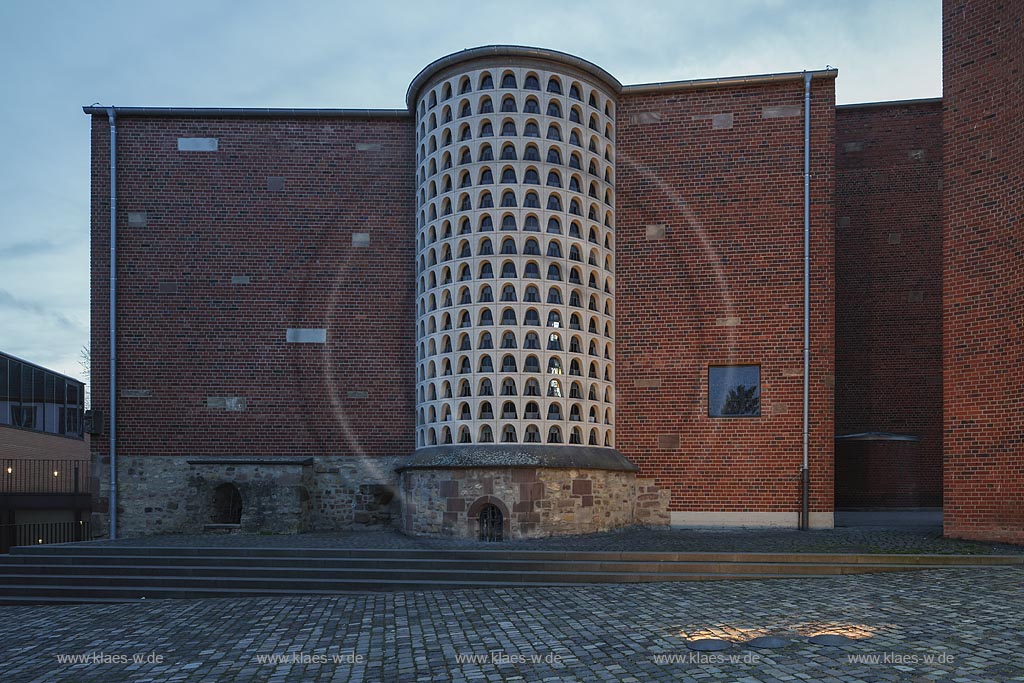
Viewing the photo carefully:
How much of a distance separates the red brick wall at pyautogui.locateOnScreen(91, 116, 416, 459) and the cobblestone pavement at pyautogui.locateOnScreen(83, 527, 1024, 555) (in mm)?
2390

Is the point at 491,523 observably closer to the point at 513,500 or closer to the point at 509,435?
the point at 513,500

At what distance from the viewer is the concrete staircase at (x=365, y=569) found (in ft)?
35.2

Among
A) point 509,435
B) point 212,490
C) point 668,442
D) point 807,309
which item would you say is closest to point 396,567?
point 509,435

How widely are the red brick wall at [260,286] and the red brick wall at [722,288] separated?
4.61 metres

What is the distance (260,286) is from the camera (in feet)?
53.1

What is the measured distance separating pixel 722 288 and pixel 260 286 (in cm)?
923

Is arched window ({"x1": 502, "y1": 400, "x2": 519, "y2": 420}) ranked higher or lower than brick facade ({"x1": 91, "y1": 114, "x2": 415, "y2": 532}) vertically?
lower

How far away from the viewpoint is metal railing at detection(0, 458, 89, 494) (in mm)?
26938

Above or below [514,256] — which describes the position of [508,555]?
below

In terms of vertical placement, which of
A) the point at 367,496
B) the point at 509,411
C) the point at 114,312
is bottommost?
the point at 367,496

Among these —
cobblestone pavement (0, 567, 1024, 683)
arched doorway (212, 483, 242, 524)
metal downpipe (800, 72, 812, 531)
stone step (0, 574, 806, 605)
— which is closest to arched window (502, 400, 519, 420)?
stone step (0, 574, 806, 605)

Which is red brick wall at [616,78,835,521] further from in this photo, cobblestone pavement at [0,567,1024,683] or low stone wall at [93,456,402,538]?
low stone wall at [93,456,402,538]

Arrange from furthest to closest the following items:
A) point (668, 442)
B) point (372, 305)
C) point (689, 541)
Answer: point (372, 305), point (668, 442), point (689, 541)

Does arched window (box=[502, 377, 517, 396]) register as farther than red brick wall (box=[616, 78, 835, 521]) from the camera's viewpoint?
No
